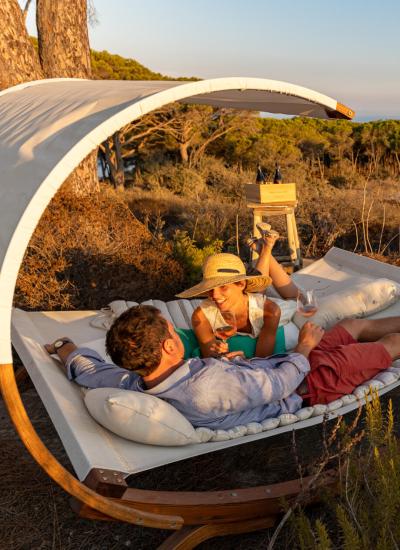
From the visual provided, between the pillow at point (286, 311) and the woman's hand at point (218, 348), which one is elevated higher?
the woman's hand at point (218, 348)

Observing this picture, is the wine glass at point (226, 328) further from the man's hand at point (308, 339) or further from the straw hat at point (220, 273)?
the man's hand at point (308, 339)

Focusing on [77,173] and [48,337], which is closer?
[48,337]

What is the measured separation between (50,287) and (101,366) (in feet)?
7.46

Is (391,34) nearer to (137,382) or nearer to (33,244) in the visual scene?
(33,244)

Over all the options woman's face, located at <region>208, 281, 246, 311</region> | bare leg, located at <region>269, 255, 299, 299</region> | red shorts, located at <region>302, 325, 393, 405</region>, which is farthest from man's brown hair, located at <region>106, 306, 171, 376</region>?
bare leg, located at <region>269, 255, 299, 299</region>

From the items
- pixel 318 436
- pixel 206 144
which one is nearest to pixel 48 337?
pixel 318 436

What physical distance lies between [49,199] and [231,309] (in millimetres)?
1176

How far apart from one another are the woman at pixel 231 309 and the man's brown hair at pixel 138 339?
61cm

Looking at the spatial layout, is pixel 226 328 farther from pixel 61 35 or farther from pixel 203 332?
pixel 61 35

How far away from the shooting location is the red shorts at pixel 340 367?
9.53 feet

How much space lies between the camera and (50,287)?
199 inches

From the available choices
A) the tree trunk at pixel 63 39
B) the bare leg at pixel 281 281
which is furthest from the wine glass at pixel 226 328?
the tree trunk at pixel 63 39

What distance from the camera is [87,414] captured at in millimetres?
2631

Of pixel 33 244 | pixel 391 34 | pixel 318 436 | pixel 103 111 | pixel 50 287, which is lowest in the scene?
pixel 318 436
